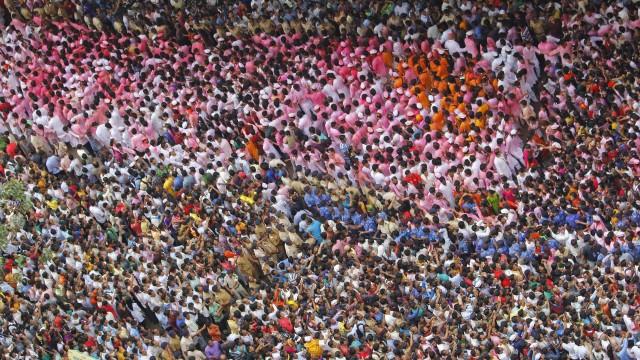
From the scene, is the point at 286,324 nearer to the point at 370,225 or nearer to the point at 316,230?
the point at 316,230

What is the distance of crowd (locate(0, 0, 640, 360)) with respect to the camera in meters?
10.7

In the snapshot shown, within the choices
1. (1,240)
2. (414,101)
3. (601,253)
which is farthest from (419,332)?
(1,240)

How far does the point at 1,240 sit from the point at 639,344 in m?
6.98

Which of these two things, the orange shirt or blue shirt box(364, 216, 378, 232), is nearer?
blue shirt box(364, 216, 378, 232)

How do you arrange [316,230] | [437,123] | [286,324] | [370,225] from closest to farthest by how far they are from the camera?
[286,324] < [370,225] < [316,230] < [437,123]

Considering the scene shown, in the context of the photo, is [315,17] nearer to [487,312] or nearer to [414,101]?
[414,101]

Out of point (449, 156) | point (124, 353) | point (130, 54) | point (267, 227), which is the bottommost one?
point (124, 353)

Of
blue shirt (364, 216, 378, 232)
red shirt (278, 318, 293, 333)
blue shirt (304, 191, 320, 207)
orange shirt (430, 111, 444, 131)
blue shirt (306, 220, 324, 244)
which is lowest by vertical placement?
red shirt (278, 318, 293, 333)

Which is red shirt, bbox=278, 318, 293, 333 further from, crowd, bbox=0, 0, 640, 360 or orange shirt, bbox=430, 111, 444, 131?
orange shirt, bbox=430, 111, 444, 131

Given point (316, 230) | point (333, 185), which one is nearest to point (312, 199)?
point (333, 185)

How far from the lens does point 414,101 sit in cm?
1219

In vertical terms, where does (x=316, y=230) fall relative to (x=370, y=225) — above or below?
below

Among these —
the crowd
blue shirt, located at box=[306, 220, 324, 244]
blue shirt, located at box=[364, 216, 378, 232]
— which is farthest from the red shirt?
blue shirt, located at box=[364, 216, 378, 232]

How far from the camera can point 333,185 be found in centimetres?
1207
